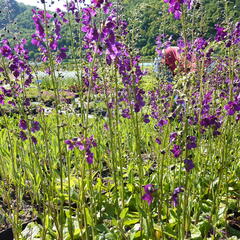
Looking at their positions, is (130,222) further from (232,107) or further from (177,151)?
(232,107)

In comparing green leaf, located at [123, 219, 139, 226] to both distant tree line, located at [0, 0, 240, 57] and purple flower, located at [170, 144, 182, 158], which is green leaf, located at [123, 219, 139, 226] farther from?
distant tree line, located at [0, 0, 240, 57]

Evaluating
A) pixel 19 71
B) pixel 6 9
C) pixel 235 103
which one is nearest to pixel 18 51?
pixel 19 71

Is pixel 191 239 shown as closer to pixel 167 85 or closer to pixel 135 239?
pixel 135 239

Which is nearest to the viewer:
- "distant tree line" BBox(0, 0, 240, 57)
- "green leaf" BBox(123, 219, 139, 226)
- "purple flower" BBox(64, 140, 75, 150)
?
"purple flower" BBox(64, 140, 75, 150)

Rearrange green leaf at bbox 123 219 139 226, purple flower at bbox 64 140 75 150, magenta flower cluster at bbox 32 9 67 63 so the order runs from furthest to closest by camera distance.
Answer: green leaf at bbox 123 219 139 226, magenta flower cluster at bbox 32 9 67 63, purple flower at bbox 64 140 75 150

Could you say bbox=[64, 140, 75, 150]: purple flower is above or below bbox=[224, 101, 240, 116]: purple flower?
below

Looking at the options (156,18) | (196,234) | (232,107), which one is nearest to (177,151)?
(232,107)

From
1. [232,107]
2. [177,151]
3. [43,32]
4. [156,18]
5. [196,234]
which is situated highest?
[156,18]

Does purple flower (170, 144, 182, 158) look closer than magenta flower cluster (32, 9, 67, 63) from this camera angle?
Yes

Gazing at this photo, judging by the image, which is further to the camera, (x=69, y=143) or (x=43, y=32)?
(x=43, y=32)

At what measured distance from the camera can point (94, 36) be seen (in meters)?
1.59

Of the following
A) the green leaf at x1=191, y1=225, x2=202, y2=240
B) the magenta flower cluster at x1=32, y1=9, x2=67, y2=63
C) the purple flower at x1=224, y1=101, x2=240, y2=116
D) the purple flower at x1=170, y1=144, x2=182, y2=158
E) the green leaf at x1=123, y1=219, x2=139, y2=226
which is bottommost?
the green leaf at x1=191, y1=225, x2=202, y2=240

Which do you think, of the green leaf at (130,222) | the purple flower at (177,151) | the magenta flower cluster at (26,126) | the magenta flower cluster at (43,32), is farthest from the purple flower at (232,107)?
the magenta flower cluster at (26,126)

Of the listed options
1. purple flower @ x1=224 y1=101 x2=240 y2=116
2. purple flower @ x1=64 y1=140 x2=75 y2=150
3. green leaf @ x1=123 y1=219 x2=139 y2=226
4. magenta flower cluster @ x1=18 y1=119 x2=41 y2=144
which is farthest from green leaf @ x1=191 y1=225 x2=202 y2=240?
magenta flower cluster @ x1=18 y1=119 x2=41 y2=144
